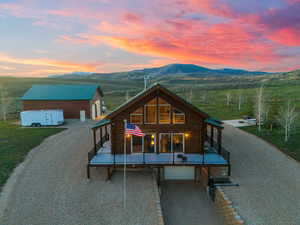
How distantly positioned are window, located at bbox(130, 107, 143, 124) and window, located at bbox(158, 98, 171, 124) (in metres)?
1.49

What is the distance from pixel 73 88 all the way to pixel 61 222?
→ 32.1 metres

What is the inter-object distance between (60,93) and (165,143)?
28527mm

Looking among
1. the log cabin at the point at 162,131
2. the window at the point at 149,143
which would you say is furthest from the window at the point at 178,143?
the window at the point at 149,143

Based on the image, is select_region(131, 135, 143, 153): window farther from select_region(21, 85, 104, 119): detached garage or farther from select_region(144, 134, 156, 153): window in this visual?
select_region(21, 85, 104, 119): detached garage

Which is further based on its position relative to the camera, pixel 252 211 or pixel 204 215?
pixel 204 215

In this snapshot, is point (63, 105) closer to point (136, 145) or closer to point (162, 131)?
point (136, 145)

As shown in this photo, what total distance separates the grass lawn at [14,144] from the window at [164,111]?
11.9 meters

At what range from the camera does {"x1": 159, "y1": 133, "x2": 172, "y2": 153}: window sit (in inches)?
602

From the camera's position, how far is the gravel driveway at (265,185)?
33.1 feet

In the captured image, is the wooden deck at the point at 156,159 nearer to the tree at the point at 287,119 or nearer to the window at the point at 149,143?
the window at the point at 149,143

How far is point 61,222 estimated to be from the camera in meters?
9.71

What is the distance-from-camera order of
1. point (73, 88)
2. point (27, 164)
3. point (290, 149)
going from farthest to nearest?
point (73, 88) → point (290, 149) → point (27, 164)

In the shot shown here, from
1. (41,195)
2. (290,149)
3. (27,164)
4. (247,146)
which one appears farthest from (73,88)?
(290,149)

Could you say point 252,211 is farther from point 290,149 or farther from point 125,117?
point 290,149
